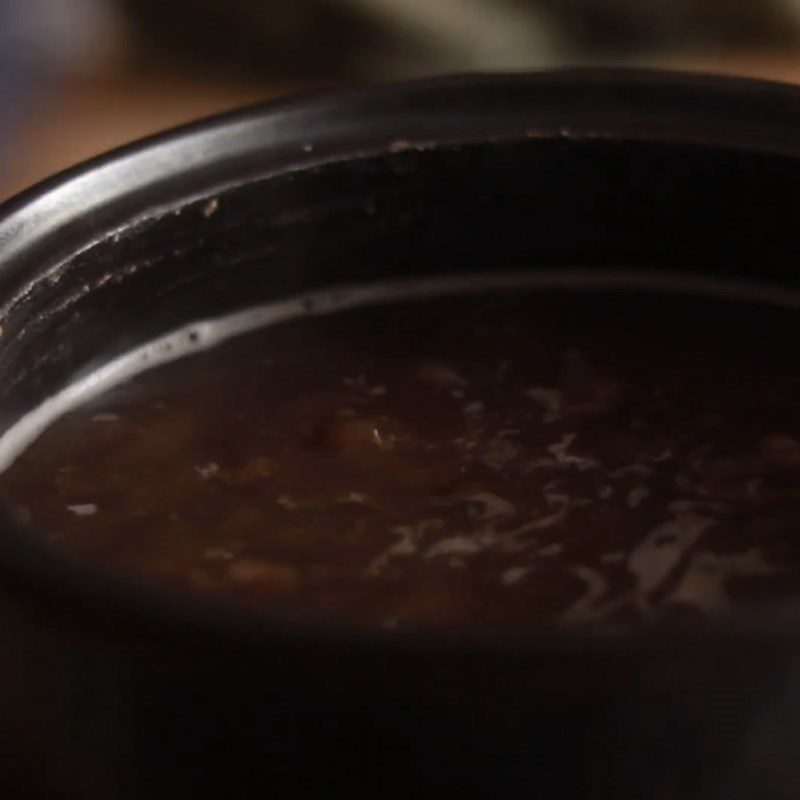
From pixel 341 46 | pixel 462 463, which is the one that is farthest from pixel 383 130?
pixel 341 46

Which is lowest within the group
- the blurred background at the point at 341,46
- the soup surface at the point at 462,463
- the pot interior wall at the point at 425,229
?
the soup surface at the point at 462,463

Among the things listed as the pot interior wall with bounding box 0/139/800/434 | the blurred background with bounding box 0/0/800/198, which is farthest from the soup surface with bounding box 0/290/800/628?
the blurred background with bounding box 0/0/800/198

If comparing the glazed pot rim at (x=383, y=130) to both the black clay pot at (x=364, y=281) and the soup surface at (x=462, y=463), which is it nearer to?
the black clay pot at (x=364, y=281)

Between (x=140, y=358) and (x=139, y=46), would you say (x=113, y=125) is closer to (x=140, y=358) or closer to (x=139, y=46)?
(x=139, y=46)

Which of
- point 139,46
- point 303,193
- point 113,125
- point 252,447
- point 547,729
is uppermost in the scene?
point 139,46

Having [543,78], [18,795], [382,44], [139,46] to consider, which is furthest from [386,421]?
[139,46]

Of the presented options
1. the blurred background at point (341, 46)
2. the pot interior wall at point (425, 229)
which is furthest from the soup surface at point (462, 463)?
the blurred background at point (341, 46)
